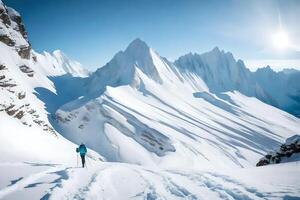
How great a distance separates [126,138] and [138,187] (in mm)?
67448

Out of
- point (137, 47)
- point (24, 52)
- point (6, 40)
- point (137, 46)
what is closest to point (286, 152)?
point (6, 40)

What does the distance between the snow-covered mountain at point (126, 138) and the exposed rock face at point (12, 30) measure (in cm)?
47

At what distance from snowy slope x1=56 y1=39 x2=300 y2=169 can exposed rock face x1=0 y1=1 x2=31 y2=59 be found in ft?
99.4

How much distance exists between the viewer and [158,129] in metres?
82.5

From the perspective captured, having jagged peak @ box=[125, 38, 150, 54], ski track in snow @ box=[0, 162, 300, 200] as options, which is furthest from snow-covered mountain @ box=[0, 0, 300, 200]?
jagged peak @ box=[125, 38, 150, 54]

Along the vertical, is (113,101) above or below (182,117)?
below

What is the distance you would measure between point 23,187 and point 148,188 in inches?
238

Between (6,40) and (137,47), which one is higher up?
(137,47)

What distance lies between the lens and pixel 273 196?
10062 mm

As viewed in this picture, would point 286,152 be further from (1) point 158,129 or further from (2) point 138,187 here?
(1) point 158,129

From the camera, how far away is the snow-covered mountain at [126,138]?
11586 mm

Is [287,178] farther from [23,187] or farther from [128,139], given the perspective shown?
[128,139]

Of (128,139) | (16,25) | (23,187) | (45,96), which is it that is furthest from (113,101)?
(23,187)

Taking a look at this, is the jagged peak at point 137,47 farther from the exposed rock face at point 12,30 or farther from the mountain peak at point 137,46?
the exposed rock face at point 12,30
